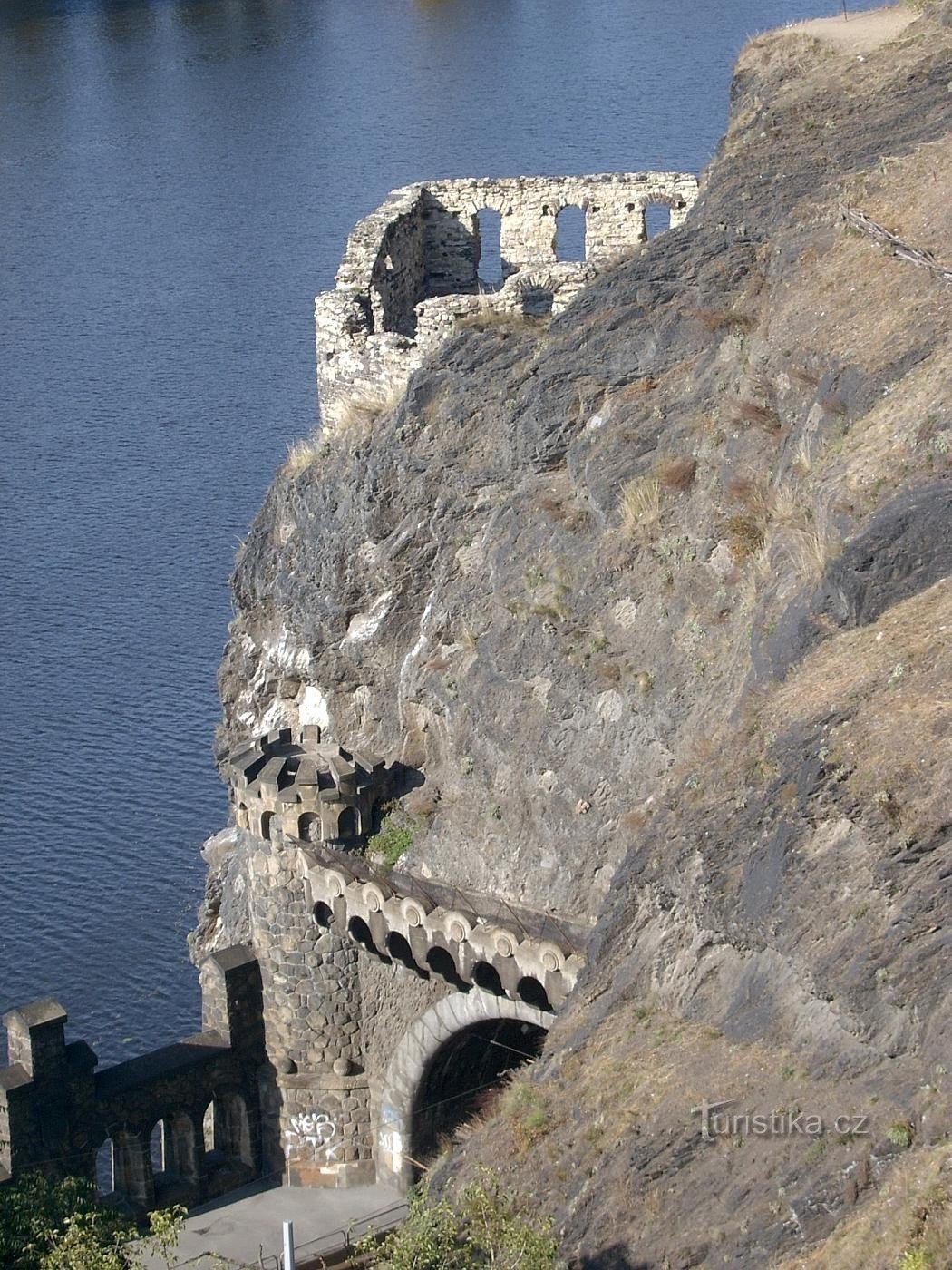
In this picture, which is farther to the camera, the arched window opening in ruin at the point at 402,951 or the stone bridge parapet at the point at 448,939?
the arched window opening in ruin at the point at 402,951

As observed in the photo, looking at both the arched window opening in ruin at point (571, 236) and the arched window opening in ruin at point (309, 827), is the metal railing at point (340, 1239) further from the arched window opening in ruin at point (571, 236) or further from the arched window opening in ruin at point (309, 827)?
the arched window opening in ruin at point (571, 236)

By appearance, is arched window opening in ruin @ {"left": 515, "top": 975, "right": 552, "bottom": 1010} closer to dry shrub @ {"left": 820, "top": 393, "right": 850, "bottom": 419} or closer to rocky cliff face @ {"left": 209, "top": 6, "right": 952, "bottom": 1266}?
rocky cliff face @ {"left": 209, "top": 6, "right": 952, "bottom": 1266}

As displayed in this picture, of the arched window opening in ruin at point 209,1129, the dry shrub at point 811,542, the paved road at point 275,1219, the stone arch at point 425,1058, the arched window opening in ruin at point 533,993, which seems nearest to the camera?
the dry shrub at point 811,542

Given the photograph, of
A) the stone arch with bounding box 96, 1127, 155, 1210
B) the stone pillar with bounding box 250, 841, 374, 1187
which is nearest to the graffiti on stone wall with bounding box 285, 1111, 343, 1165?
the stone pillar with bounding box 250, 841, 374, 1187

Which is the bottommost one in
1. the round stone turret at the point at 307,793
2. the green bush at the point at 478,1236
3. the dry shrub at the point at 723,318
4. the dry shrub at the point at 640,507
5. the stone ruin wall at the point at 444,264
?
the green bush at the point at 478,1236

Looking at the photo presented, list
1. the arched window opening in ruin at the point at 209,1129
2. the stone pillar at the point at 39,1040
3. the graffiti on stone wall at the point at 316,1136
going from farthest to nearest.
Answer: the arched window opening in ruin at the point at 209,1129, the graffiti on stone wall at the point at 316,1136, the stone pillar at the point at 39,1040

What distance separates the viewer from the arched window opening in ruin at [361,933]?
1235 inches

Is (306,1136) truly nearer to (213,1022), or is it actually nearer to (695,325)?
(213,1022)

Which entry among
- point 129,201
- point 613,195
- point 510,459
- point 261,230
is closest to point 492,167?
point 261,230

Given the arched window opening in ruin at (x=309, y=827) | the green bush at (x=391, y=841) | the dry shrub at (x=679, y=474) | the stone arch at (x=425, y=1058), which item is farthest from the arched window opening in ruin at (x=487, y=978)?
the dry shrub at (x=679, y=474)

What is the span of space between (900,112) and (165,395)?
36.3m

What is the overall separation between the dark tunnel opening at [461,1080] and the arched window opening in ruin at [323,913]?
2.50 meters

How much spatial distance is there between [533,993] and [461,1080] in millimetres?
4954

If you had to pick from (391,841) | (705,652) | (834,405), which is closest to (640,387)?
(705,652)
